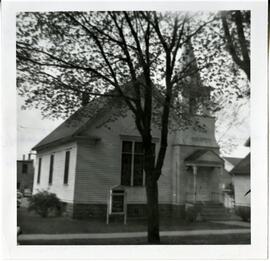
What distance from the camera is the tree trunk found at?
8.93ft

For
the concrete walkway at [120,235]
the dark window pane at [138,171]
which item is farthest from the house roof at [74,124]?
the concrete walkway at [120,235]

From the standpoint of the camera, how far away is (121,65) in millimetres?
2836

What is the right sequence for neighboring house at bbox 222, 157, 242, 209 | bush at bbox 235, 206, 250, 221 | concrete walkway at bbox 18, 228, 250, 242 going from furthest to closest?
1. neighboring house at bbox 222, 157, 242, 209
2. bush at bbox 235, 206, 250, 221
3. concrete walkway at bbox 18, 228, 250, 242

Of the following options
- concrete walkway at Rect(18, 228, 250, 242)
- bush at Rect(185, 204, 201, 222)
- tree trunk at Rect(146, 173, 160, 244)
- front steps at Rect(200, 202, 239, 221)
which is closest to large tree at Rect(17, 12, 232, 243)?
tree trunk at Rect(146, 173, 160, 244)

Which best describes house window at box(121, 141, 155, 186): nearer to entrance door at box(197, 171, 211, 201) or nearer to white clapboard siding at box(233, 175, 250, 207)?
entrance door at box(197, 171, 211, 201)

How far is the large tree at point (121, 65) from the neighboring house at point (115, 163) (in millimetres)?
71

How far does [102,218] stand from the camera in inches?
110

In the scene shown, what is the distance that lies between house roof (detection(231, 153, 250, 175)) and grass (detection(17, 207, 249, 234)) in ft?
1.27

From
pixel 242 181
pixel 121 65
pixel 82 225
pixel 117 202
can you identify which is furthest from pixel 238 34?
pixel 82 225

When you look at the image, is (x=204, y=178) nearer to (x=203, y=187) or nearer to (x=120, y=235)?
(x=203, y=187)

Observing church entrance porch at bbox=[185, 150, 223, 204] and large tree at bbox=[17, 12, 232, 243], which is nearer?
large tree at bbox=[17, 12, 232, 243]

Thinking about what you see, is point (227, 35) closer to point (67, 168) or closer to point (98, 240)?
point (67, 168)

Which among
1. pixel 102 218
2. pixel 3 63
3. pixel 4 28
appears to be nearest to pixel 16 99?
pixel 3 63

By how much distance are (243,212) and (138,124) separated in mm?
973
